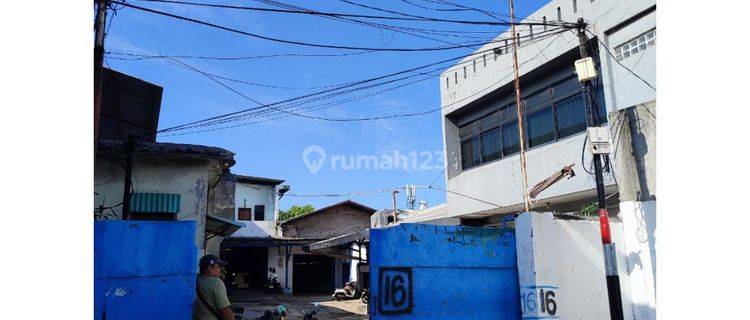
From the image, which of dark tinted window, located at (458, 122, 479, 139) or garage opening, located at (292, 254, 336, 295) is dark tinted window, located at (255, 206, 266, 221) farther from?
dark tinted window, located at (458, 122, 479, 139)

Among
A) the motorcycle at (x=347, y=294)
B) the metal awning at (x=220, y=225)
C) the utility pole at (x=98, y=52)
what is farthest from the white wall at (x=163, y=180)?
the motorcycle at (x=347, y=294)

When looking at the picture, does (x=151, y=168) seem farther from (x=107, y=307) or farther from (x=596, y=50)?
(x=596, y=50)

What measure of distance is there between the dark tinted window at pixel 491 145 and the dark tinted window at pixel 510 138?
28 centimetres

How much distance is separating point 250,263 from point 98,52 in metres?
22.8

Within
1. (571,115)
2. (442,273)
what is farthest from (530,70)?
(442,273)

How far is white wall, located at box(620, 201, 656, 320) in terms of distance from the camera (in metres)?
8.19

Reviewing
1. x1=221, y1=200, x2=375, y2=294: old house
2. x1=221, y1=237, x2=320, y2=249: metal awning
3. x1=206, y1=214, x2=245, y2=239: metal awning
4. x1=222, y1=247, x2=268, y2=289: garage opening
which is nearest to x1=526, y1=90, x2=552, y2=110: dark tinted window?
Answer: x1=206, y1=214, x2=245, y2=239: metal awning

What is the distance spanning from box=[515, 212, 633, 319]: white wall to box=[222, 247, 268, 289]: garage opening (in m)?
21.7

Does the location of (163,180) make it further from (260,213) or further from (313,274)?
(260,213)

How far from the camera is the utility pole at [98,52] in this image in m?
6.66

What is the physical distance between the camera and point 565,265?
8266mm
